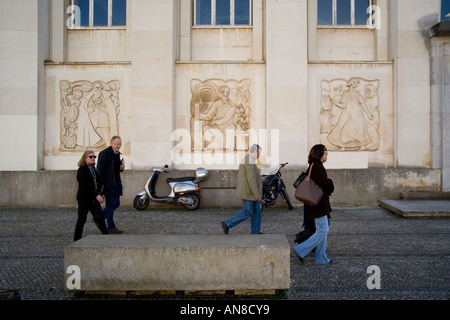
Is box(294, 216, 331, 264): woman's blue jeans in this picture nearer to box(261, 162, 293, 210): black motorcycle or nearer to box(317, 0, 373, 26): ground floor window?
box(261, 162, 293, 210): black motorcycle

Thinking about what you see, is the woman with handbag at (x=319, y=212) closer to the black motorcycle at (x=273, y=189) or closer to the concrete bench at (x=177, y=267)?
the concrete bench at (x=177, y=267)

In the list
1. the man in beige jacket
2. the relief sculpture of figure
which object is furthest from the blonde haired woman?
the relief sculpture of figure

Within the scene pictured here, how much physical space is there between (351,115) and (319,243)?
7.50m

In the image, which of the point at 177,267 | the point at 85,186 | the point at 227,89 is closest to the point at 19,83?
the point at 227,89

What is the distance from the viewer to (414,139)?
39.3ft

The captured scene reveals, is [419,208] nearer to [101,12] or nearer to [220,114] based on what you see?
[220,114]

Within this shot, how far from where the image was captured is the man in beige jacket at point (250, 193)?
706 centimetres

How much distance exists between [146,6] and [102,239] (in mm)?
9263

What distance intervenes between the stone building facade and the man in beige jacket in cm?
461

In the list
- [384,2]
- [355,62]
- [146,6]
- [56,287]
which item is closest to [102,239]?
[56,287]

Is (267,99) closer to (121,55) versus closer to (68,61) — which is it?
(121,55)

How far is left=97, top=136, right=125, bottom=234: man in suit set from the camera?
782cm

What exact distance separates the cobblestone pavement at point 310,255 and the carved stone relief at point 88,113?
7.54 ft

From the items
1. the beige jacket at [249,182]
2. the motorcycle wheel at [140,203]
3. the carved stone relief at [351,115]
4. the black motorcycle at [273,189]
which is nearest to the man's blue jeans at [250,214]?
the beige jacket at [249,182]
